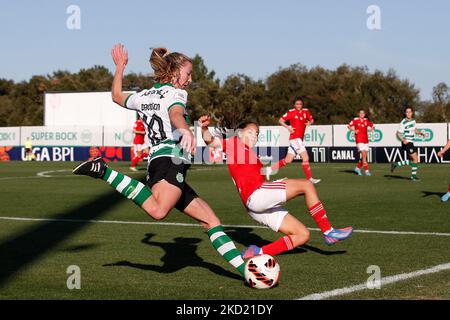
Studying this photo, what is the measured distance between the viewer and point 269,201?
6.62 m

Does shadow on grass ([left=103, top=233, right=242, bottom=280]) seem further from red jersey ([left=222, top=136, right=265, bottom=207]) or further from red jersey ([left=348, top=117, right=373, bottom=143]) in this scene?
red jersey ([left=348, top=117, right=373, bottom=143])

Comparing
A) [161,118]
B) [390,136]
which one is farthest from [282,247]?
[390,136]

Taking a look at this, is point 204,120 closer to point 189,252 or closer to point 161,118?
point 161,118

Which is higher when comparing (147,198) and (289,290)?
(147,198)

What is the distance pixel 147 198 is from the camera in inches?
240

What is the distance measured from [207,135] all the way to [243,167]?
54 cm

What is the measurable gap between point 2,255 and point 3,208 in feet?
19.0

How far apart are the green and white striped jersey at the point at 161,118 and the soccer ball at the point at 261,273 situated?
1.07m

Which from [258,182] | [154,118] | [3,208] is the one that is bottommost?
[3,208]

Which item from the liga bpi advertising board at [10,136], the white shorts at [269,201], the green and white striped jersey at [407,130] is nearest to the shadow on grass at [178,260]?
the white shorts at [269,201]
